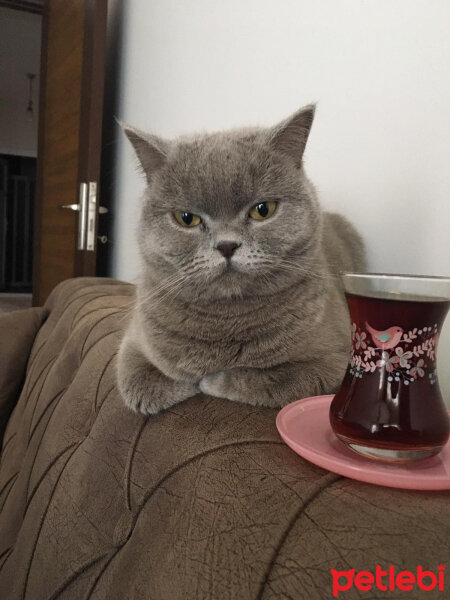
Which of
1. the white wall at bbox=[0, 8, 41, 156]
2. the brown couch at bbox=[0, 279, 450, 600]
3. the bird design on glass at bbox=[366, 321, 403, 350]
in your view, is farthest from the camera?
the white wall at bbox=[0, 8, 41, 156]

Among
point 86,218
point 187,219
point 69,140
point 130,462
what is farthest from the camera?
point 69,140

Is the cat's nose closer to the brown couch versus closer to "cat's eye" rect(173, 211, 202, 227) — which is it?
"cat's eye" rect(173, 211, 202, 227)

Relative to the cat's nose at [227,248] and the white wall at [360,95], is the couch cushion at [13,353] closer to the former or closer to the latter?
the white wall at [360,95]

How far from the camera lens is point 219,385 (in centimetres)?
72

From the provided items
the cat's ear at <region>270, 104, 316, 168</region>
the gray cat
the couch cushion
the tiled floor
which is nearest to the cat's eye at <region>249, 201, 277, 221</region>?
the gray cat

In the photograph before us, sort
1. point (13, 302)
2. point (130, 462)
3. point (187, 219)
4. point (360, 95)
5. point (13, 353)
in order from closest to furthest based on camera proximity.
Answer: point (130, 462)
point (187, 219)
point (360, 95)
point (13, 353)
point (13, 302)

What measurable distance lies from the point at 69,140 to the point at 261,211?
211cm

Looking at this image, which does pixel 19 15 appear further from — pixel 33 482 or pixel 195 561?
pixel 195 561

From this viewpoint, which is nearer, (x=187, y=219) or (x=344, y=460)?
(x=344, y=460)

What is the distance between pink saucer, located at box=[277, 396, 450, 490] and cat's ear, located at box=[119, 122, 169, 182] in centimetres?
50

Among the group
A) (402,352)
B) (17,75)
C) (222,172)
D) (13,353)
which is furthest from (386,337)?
(17,75)

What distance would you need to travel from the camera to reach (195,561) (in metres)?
0.44

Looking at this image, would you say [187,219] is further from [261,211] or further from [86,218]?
[86,218]

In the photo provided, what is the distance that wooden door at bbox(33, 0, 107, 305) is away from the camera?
2156 mm
